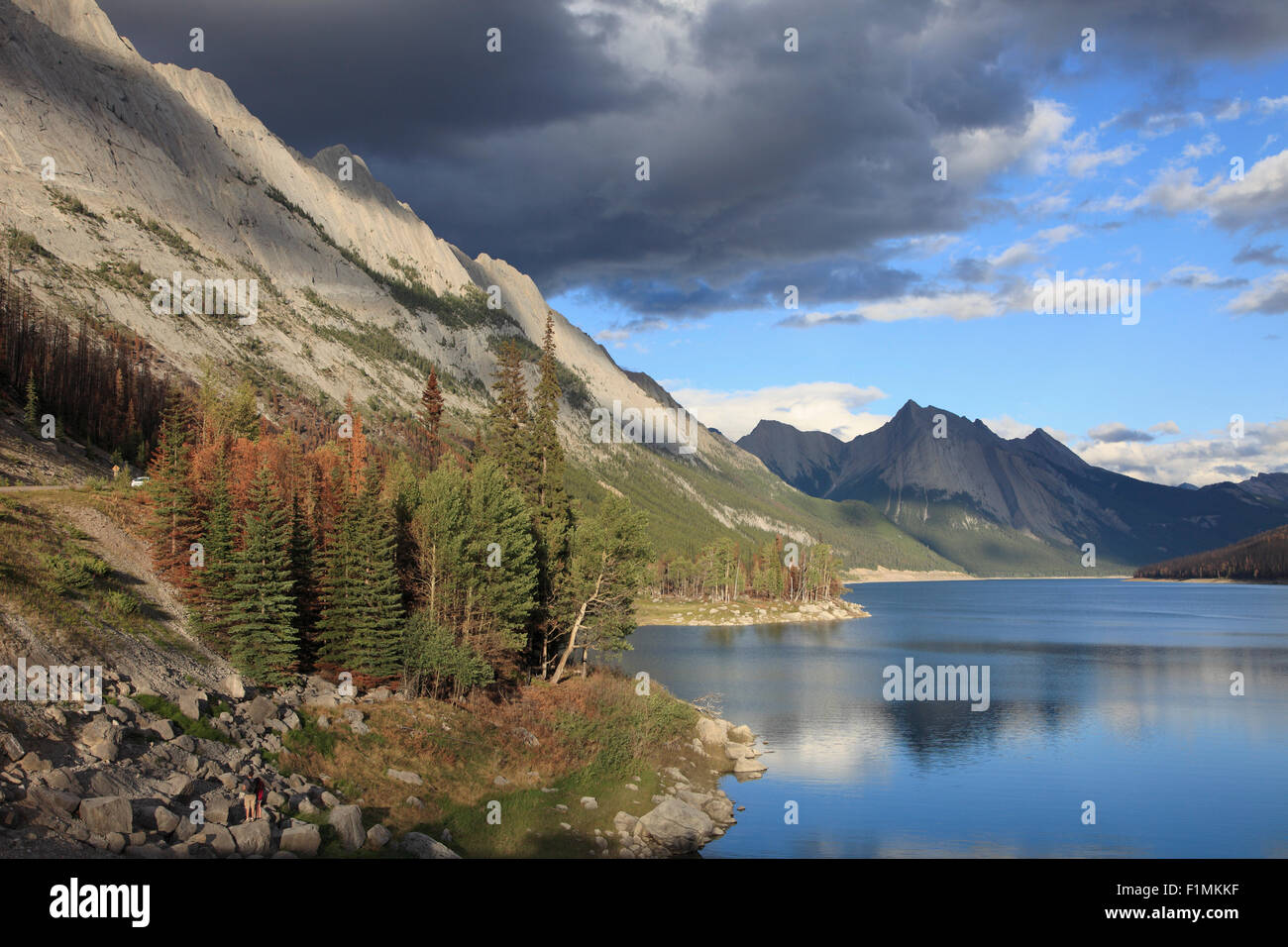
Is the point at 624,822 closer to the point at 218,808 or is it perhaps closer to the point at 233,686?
the point at 233,686

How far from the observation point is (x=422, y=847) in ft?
109

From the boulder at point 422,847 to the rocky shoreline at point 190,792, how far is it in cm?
5

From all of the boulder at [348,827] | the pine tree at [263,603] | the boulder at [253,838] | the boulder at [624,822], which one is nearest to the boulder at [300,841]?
the boulder at [253,838]

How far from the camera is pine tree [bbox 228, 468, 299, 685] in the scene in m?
44.3

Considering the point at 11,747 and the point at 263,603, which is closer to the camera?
the point at 11,747

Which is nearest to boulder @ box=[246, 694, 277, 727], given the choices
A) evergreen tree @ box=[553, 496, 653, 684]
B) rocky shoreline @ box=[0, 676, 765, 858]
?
rocky shoreline @ box=[0, 676, 765, 858]

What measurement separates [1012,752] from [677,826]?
116ft

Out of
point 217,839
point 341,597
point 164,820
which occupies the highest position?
point 341,597

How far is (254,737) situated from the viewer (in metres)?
36.8

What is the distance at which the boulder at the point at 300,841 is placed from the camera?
29.5 metres

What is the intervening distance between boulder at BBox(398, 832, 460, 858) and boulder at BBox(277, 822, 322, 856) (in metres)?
4.10

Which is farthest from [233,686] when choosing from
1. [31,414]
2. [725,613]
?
[725,613]
